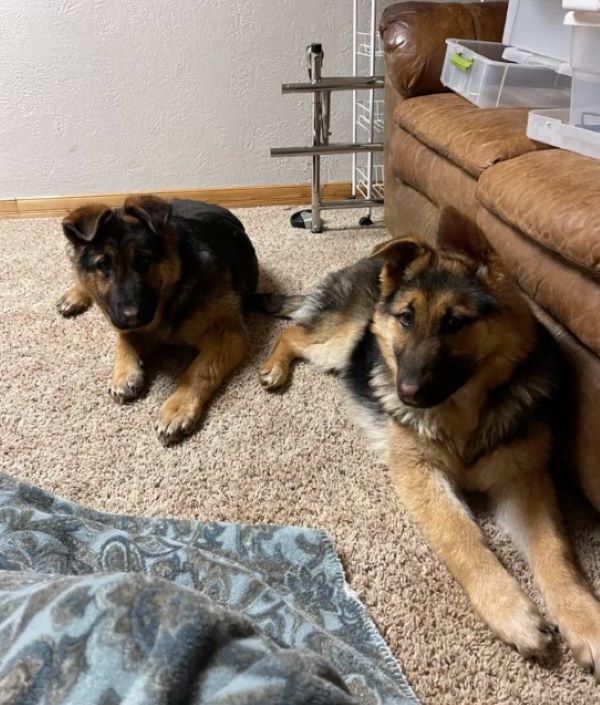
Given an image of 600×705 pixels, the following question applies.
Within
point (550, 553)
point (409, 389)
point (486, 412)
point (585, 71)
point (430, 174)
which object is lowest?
point (550, 553)

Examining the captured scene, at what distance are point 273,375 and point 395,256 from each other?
2.36 ft

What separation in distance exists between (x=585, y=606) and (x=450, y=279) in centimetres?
81

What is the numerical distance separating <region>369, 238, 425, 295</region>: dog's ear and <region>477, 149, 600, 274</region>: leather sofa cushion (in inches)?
12.6

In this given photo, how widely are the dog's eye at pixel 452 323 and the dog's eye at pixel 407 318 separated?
0.09 meters

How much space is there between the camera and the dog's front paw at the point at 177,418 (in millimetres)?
1941

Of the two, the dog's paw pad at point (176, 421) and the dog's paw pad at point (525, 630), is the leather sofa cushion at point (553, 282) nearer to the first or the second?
the dog's paw pad at point (525, 630)

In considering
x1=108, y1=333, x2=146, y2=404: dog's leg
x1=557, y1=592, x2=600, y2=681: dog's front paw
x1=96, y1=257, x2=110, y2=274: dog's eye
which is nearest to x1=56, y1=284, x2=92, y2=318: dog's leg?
x1=108, y1=333, x2=146, y2=404: dog's leg

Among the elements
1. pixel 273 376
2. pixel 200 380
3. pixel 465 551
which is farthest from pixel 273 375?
pixel 465 551

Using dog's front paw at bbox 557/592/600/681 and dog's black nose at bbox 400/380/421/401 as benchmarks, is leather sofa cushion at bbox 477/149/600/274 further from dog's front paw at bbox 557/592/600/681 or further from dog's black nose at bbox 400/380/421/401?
dog's front paw at bbox 557/592/600/681

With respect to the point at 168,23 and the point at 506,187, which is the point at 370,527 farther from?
the point at 168,23

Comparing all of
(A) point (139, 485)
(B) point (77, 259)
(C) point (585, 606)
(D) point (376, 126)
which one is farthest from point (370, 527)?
(D) point (376, 126)

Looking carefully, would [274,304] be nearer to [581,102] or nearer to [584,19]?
[581,102]

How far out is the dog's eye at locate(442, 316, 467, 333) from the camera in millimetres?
A: 1539

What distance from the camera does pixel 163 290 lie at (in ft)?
7.38
